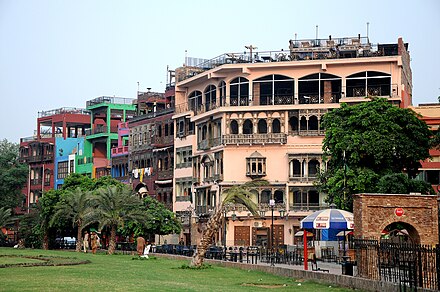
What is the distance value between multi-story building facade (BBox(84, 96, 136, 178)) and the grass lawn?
65.8 meters

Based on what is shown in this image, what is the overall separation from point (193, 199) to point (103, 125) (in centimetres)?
2910

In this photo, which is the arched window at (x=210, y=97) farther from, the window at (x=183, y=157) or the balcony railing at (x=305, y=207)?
the balcony railing at (x=305, y=207)

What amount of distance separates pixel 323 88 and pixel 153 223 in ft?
66.9

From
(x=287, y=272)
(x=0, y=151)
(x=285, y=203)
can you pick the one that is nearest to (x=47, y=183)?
(x=0, y=151)

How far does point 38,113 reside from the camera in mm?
123750

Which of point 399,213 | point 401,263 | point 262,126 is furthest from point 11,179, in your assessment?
point 401,263

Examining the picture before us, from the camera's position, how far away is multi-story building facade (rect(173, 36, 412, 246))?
3034 inches

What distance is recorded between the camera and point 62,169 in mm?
116375

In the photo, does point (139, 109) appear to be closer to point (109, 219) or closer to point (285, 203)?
point (285, 203)

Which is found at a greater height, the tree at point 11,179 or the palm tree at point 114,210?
the tree at point 11,179

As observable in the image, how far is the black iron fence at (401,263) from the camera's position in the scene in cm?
2588

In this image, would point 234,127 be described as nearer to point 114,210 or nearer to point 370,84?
point 370,84

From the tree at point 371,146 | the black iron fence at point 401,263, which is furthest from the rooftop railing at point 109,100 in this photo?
the black iron fence at point 401,263

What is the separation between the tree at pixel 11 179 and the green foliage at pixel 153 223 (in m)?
40.7
